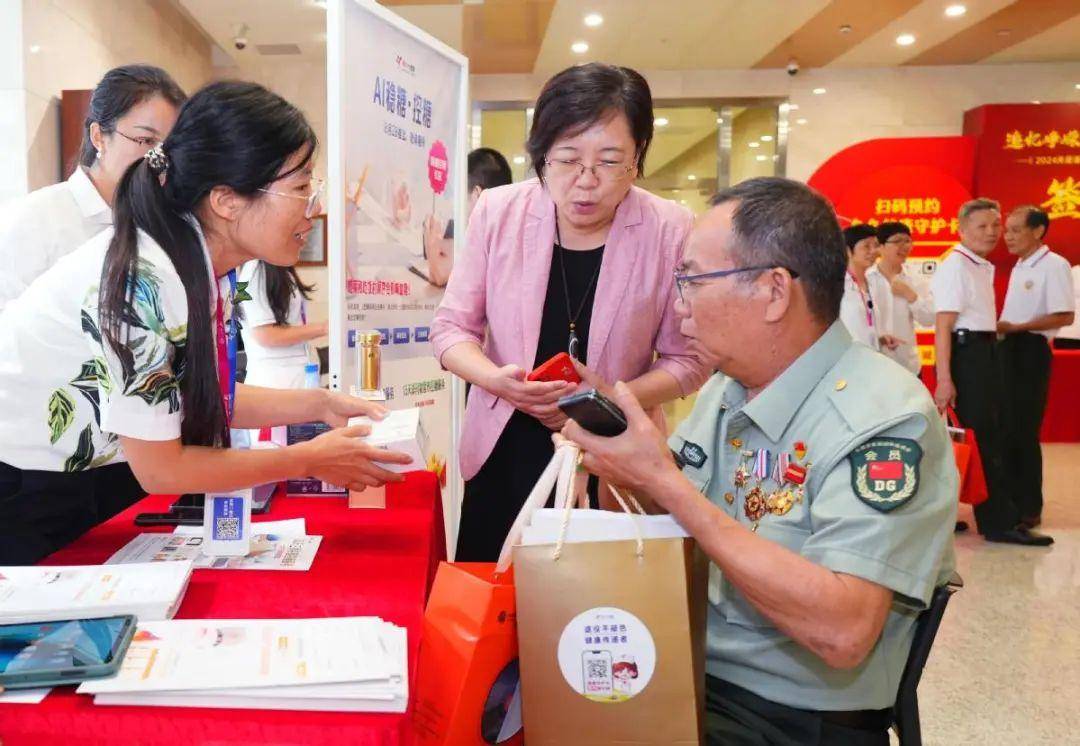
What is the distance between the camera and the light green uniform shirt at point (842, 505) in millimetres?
1018

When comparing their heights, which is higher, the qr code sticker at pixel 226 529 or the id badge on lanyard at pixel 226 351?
the id badge on lanyard at pixel 226 351

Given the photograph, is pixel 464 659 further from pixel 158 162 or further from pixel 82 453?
pixel 158 162

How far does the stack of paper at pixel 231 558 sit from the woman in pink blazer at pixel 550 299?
53 cm

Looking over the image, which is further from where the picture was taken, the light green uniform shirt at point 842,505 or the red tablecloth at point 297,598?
the light green uniform shirt at point 842,505

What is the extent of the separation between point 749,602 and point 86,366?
106 centimetres

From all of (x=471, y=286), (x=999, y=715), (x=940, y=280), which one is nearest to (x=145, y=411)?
(x=471, y=286)

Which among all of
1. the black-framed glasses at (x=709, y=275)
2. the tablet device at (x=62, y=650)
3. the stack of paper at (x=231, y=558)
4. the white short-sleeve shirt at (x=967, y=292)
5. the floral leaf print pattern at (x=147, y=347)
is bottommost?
the stack of paper at (x=231, y=558)

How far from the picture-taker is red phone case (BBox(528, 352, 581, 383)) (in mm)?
1619

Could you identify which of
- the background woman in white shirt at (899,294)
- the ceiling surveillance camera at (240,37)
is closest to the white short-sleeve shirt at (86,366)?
the background woman in white shirt at (899,294)

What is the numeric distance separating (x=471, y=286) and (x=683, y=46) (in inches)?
248

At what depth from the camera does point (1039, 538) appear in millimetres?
4324

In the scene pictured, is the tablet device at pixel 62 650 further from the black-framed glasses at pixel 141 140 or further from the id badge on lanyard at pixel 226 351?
the black-framed glasses at pixel 141 140

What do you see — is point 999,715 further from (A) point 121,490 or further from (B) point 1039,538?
(A) point 121,490

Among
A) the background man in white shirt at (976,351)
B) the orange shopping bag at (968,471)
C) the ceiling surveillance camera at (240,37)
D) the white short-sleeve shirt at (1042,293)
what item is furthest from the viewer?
the ceiling surveillance camera at (240,37)
